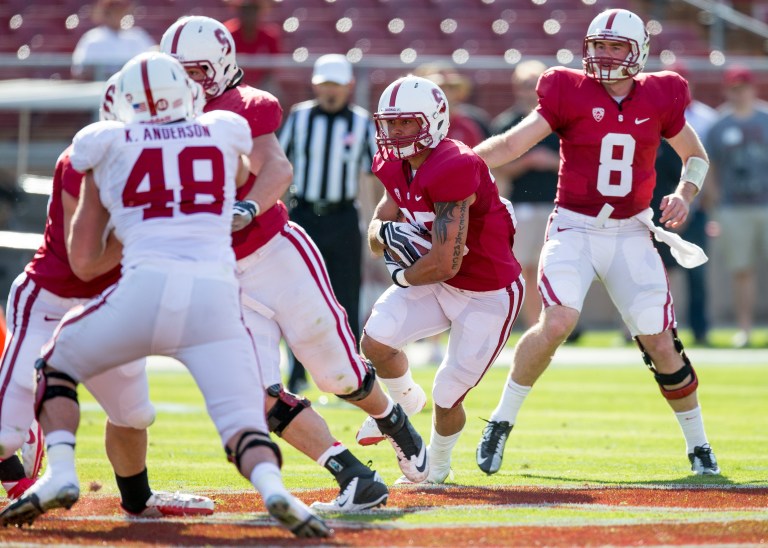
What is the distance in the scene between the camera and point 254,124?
479cm

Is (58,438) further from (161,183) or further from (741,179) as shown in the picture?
(741,179)

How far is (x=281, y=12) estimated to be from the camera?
15.1 m

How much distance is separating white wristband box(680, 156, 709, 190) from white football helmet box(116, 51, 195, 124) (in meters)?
2.56

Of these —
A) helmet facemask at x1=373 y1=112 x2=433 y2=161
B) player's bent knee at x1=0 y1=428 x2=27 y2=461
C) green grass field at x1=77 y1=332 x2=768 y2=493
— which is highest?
helmet facemask at x1=373 y1=112 x2=433 y2=161

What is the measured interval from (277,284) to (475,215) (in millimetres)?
872

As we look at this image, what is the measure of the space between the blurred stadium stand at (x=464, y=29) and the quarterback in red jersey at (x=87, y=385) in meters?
8.50

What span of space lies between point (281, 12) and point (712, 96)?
482 centimetres

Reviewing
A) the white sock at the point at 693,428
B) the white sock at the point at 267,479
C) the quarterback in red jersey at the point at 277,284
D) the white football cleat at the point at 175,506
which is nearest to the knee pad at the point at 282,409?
the quarterback in red jersey at the point at 277,284

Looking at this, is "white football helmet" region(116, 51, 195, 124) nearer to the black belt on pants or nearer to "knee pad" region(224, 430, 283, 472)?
"knee pad" region(224, 430, 283, 472)

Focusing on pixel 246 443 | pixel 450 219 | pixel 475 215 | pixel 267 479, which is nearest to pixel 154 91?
pixel 246 443

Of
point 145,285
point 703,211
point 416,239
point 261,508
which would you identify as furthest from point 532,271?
point 145,285

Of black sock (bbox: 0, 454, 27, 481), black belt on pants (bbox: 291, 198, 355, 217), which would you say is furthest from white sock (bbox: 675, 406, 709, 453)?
black belt on pants (bbox: 291, 198, 355, 217)

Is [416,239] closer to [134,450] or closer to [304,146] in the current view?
[134,450]

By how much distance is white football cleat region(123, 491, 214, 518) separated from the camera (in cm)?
458
